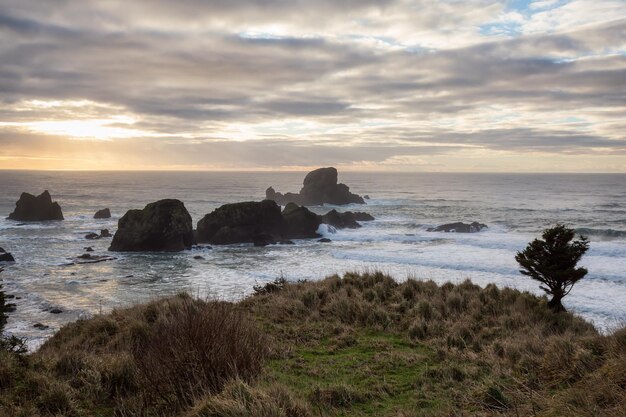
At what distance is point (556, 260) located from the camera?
14.3 meters

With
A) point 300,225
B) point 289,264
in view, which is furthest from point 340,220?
point 289,264

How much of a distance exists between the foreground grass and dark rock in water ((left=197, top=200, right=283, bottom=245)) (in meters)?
41.3

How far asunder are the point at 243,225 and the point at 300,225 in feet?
25.0

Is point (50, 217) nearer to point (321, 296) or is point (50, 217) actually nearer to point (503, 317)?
point (321, 296)

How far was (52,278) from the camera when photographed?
3506 centimetres

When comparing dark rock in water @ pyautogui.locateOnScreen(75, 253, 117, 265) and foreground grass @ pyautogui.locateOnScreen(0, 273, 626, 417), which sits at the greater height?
foreground grass @ pyautogui.locateOnScreen(0, 273, 626, 417)

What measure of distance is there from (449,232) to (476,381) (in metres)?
54.7

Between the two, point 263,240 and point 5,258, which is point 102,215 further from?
point 263,240

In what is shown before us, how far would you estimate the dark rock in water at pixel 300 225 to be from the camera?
5778 cm

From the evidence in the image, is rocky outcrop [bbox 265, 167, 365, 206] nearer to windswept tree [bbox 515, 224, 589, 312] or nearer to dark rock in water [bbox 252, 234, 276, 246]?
dark rock in water [bbox 252, 234, 276, 246]

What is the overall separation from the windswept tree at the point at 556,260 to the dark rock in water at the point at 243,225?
135ft

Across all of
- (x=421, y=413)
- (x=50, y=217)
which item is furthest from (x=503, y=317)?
(x=50, y=217)

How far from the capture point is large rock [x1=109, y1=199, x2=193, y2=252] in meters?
49.1

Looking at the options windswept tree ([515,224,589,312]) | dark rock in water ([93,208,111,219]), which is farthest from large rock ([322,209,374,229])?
windswept tree ([515,224,589,312])
